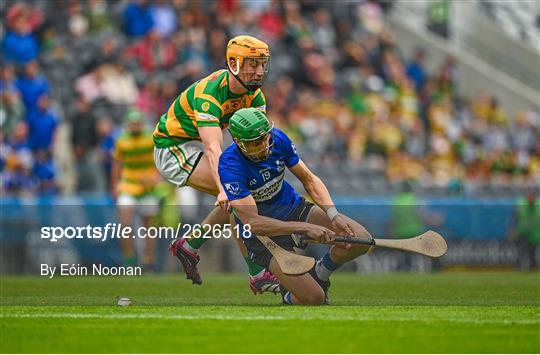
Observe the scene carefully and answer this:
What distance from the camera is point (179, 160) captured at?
13.5 meters

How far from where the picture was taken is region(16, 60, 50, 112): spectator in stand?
20.8 m

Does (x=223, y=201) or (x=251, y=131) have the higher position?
(x=251, y=131)

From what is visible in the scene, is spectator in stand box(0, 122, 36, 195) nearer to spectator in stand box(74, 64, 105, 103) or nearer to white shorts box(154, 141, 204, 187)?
spectator in stand box(74, 64, 105, 103)

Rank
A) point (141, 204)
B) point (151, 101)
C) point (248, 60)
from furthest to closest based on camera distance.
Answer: point (151, 101)
point (141, 204)
point (248, 60)

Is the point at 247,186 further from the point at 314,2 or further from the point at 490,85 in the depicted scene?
the point at 490,85

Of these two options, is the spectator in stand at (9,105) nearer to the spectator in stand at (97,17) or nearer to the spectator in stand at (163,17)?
the spectator in stand at (97,17)

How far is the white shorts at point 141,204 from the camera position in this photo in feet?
60.0

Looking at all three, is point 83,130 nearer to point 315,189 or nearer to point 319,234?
point 315,189

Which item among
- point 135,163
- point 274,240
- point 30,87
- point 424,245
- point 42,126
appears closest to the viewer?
point 274,240

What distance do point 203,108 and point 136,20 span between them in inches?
433

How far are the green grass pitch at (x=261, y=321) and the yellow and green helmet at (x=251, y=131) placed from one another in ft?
4.36

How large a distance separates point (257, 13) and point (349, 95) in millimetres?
2289

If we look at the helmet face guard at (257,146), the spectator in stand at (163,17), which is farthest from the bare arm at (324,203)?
the spectator in stand at (163,17)

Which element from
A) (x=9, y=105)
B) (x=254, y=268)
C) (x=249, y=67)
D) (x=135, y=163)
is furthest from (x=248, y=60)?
(x=9, y=105)
